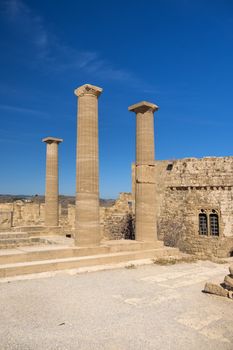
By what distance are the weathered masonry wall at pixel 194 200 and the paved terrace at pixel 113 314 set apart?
14113 millimetres

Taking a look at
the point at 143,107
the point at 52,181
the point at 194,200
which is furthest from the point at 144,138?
the point at 194,200

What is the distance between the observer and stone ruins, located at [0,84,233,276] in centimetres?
1107

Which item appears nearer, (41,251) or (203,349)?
(203,349)

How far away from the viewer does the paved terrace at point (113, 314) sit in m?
4.46

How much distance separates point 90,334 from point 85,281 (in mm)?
3308

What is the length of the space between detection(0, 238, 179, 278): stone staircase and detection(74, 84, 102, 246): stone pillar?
62 cm

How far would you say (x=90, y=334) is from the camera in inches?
186

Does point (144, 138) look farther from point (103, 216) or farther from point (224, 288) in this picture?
point (103, 216)

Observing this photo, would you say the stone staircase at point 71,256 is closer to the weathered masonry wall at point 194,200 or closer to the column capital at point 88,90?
the column capital at point 88,90

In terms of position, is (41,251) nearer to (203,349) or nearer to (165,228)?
(203,349)

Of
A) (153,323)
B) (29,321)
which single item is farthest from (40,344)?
(153,323)

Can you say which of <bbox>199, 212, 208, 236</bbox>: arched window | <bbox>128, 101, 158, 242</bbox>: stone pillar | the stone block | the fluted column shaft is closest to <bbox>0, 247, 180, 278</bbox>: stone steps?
<bbox>128, 101, 158, 242</bbox>: stone pillar

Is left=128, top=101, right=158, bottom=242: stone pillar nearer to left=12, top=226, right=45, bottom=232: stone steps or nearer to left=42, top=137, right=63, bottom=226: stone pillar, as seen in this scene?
left=42, top=137, right=63, bottom=226: stone pillar

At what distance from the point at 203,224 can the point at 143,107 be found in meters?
12.9
